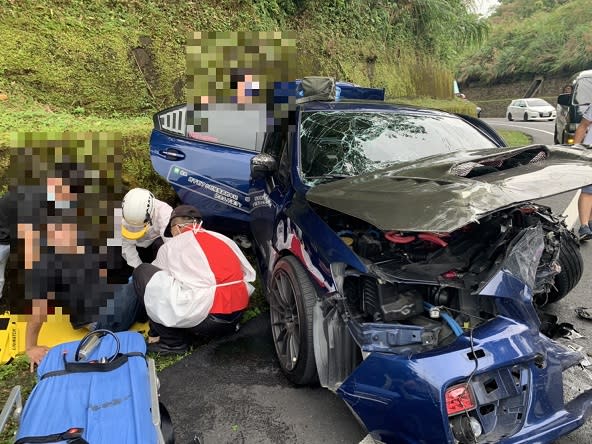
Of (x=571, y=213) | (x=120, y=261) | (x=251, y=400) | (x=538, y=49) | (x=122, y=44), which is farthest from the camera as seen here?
(x=538, y=49)

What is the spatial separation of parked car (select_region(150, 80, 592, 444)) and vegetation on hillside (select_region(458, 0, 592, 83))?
3389 cm

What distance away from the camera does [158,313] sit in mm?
3082

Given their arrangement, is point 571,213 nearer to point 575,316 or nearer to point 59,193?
point 575,316

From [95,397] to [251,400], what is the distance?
1.02 m

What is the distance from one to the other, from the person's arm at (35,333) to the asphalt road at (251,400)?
0.83m

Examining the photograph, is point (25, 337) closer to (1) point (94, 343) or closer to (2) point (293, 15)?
(1) point (94, 343)

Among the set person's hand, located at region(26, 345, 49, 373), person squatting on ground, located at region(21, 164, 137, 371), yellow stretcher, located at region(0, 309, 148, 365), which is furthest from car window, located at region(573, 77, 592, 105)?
person's hand, located at region(26, 345, 49, 373)

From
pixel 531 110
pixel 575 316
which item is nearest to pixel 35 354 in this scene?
pixel 575 316

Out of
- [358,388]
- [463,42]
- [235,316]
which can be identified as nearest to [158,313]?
[235,316]

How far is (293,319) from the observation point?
2891mm

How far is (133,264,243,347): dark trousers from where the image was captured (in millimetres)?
3172

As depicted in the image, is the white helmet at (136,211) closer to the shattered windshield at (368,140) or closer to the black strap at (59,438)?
the shattered windshield at (368,140)

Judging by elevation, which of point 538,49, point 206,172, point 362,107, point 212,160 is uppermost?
point 538,49

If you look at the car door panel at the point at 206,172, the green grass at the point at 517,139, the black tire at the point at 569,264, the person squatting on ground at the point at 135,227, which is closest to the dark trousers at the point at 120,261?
the person squatting on ground at the point at 135,227
